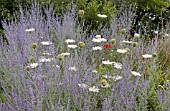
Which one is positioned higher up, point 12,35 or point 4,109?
point 12,35

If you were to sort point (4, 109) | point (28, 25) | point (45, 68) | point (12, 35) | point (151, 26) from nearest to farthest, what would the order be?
point (4, 109) → point (45, 68) → point (12, 35) → point (28, 25) → point (151, 26)

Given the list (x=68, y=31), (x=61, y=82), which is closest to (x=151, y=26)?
(x=68, y=31)

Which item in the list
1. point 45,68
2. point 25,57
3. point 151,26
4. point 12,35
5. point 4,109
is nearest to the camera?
point 4,109

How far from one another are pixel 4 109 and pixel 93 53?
1395 millimetres

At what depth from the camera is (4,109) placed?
2266 mm

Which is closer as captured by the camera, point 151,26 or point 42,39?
point 42,39

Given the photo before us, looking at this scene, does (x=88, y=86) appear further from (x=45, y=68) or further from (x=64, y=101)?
(x=45, y=68)

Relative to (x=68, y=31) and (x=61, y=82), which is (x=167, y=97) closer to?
(x=61, y=82)

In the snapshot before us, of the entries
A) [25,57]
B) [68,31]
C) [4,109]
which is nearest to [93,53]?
[68,31]

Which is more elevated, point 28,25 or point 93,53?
point 28,25

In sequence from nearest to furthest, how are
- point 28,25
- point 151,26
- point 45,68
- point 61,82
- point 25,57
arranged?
1. point 61,82
2. point 45,68
3. point 25,57
4. point 28,25
5. point 151,26

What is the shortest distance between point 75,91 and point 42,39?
143 centimetres

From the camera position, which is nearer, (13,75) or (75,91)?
(75,91)

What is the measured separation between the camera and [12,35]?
3391 millimetres
